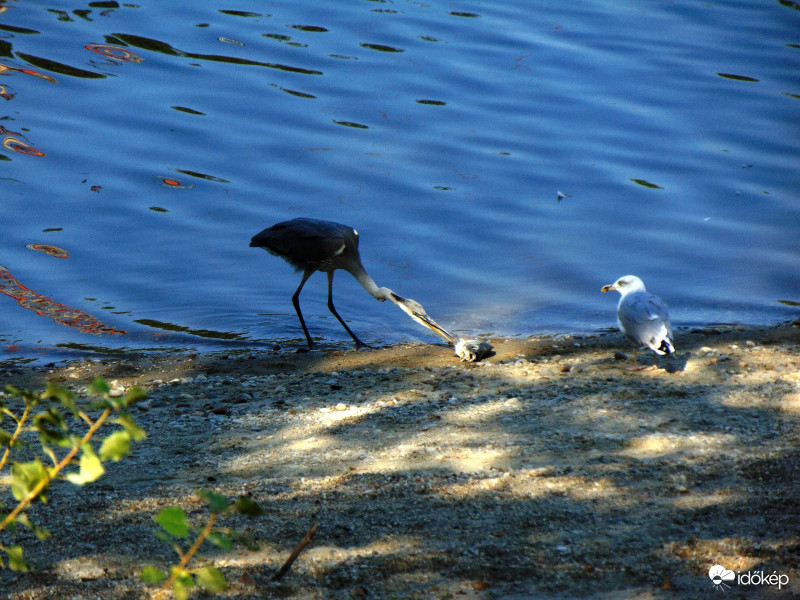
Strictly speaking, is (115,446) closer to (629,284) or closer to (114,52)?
(629,284)

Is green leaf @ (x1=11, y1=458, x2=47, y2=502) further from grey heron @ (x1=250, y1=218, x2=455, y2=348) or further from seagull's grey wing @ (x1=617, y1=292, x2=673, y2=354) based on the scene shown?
grey heron @ (x1=250, y1=218, x2=455, y2=348)

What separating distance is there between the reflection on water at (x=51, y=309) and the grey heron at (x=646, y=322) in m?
4.19

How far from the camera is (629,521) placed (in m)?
3.50

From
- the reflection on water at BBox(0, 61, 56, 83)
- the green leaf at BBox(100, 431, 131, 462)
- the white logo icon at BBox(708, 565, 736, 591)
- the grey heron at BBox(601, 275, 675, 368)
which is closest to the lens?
the green leaf at BBox(100, 431, 131, 462)

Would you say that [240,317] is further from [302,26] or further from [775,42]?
[775,42]

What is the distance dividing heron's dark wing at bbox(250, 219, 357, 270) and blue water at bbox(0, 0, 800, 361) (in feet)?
2.10

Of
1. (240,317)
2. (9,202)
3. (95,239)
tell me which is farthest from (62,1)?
(240,317)

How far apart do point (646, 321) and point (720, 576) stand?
298 cm

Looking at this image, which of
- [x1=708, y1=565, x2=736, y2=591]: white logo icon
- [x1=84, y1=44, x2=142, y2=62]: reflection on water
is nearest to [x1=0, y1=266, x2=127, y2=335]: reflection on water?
[x1=84, y1=44, x2=142, y2=62]: reflection on water

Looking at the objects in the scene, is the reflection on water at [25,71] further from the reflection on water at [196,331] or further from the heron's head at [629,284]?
the heron's head at [629,284]

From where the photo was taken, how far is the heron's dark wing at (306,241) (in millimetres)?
7609

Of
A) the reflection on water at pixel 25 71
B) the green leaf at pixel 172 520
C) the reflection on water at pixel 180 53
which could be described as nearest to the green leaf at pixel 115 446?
the green leaf at pixel 172 520

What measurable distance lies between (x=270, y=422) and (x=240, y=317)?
3030 millimetres

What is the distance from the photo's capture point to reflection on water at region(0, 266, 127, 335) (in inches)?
291
